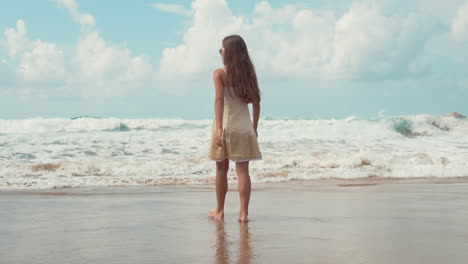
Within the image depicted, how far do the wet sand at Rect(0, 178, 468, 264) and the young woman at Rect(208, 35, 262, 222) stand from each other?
0.53 m

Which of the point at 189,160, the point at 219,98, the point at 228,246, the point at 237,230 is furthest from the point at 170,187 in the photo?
the point at 228,246

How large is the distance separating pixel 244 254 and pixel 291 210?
7.59ft

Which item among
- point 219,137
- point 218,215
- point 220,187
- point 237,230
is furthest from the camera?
point 220,187

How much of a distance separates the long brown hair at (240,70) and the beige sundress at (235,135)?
0.07 m

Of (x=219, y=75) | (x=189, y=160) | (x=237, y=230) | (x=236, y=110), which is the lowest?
(x=237, y=230)

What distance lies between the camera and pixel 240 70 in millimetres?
4617

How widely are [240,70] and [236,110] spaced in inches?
13.3

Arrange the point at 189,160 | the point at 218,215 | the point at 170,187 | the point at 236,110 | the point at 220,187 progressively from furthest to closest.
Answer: the point at 189,160 → the point at 170,187 → the point at 220,187 → the point at 218,215 → the point at 236,110

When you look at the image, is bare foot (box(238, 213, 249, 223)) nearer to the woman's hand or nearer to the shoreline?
the woman's hand

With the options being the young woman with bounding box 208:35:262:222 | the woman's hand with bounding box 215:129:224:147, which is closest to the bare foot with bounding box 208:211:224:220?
the young woman with bounding box 208:35:262:222

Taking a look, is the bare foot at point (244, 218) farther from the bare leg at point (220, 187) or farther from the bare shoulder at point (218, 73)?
the bare shoulder at point (218, 73)

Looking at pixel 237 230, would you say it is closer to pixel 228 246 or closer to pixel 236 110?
pixel 228 246

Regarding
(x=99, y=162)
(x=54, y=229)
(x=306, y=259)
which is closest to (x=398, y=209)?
(x=306, y=259)

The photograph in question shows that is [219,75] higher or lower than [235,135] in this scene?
higher
